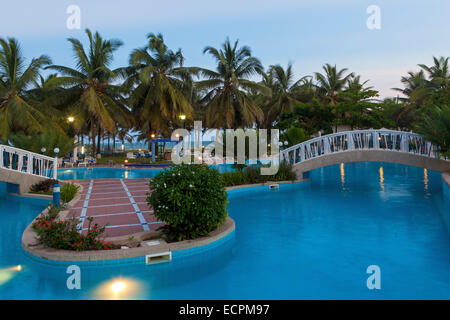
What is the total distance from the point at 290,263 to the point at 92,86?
82.4ft

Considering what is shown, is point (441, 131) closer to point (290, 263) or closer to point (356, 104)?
point (290, 263)

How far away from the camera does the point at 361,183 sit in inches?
632

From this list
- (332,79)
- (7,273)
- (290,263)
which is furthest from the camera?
(332,79)

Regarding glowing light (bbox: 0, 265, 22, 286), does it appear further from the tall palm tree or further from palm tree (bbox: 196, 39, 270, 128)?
the tall palm tree

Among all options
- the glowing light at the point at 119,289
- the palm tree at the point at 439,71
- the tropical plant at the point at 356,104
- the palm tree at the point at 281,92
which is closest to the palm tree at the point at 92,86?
the palm tree at the point at 281,92

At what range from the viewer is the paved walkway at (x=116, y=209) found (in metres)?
7.04

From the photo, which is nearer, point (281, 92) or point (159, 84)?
point (159, 84)

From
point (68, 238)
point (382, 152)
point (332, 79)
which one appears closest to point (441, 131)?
point (382, 152)

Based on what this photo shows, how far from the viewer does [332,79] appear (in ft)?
112

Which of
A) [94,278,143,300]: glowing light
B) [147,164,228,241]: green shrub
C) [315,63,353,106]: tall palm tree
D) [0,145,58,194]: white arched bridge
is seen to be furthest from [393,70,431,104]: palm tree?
[94,278,143,300]: glowing light

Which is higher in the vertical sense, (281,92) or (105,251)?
(281,92)

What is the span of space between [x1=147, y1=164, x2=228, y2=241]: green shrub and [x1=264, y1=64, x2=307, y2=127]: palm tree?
28.1 meters

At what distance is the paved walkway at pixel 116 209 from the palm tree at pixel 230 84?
44.6ft
